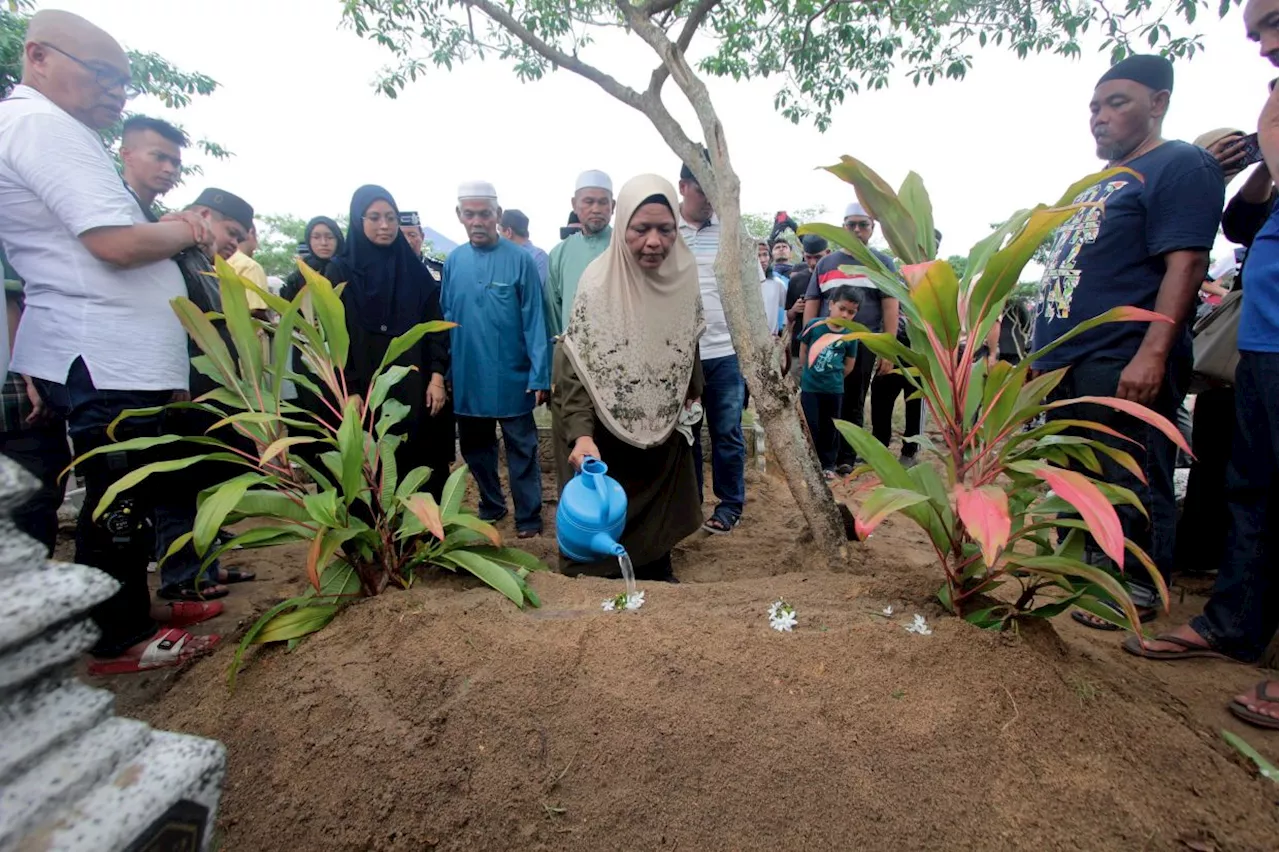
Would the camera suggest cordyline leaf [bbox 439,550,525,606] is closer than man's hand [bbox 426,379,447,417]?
Yes

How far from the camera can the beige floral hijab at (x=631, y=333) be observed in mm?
2256

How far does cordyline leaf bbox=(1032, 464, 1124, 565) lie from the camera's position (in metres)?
0.97

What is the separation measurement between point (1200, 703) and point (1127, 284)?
3.91 feet

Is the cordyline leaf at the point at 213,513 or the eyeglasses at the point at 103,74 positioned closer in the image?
the cordyline leaf at the point at 213,513

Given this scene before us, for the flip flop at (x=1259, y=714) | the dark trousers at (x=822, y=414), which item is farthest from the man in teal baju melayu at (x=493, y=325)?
the flip flop at (x=1259, y=714)

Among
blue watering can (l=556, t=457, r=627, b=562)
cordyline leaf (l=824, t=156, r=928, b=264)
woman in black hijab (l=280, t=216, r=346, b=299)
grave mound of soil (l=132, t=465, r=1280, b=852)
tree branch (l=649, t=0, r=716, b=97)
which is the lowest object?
grave mound of soil (l=132, t=465, r=1280, b=852)

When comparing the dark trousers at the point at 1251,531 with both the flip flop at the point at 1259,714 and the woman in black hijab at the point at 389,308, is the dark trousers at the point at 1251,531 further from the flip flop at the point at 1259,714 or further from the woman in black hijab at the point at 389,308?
the woman in black hijab at the point at 389,308

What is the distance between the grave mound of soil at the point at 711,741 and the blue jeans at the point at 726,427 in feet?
5.63

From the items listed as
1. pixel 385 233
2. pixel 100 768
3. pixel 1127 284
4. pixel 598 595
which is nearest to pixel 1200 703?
pixel 1127 284

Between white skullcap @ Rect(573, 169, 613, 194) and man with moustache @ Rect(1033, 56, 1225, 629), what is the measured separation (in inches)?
81.1

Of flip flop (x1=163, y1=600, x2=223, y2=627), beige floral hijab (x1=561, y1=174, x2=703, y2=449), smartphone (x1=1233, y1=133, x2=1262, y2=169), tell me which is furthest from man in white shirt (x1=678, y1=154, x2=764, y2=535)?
flip flop (x1=163, y1=600, x2=223, y2=627)

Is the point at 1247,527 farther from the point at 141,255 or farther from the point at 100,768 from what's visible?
the point at 141,255

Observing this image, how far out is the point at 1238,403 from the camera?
172 centimetres

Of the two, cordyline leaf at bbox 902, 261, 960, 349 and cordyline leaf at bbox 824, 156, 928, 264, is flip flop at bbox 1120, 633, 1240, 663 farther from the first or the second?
cordyline leaf at bbox 824, 156, 928, 264
